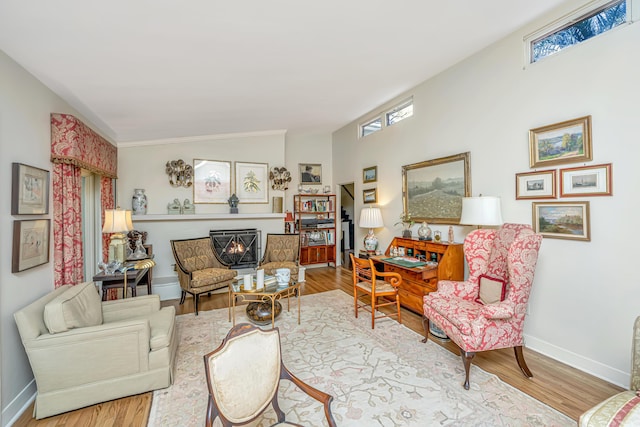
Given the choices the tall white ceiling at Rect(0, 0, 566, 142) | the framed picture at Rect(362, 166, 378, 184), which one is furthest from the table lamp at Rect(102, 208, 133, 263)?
the framed picture at Rect(362, 166, 378, 184)

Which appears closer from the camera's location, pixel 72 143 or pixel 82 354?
pixel 82 354

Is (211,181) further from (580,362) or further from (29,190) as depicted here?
(580,362)

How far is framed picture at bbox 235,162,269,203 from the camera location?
574 cm

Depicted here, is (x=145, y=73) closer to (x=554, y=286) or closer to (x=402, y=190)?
(x=402, y=190)

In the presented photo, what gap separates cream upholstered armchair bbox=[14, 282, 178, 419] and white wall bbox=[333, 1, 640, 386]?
11.7ft

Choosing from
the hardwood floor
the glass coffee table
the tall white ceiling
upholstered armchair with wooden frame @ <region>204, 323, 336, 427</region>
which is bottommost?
the hardwood floor

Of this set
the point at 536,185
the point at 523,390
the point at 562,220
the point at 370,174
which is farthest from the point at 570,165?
the point at 370,174

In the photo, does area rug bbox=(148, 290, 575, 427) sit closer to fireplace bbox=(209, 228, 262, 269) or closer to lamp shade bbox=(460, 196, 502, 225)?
lamp shade bbox=(460, 196, 502, 225)

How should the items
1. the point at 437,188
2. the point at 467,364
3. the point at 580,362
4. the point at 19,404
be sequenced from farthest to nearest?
the point at 437,188 < the point at 580,362 < the point at 467,364 < the point at 19,404

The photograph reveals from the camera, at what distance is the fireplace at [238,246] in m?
5.38

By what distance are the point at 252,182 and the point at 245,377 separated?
15.9 ft

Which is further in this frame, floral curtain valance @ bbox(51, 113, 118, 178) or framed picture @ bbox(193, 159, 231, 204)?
framed picture @ bbox(193, 159, 231, 204)

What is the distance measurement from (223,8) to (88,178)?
128 inches

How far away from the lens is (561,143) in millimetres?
2621
